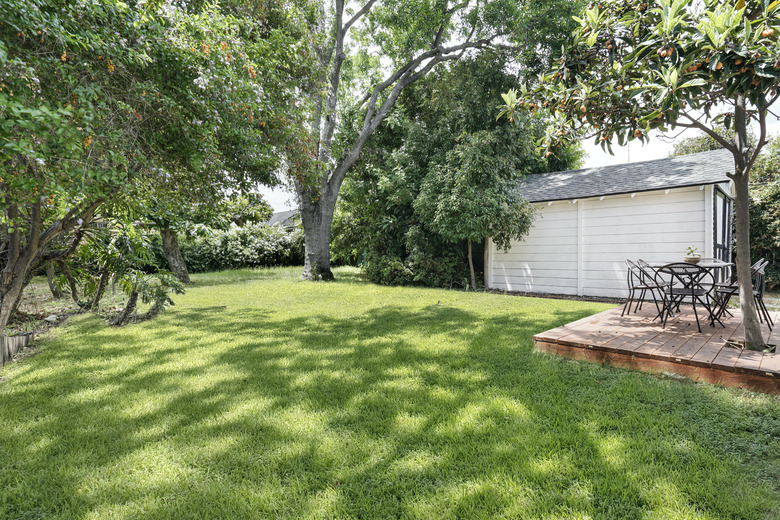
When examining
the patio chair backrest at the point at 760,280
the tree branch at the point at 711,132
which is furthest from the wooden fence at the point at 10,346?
the patio chair backrest at the point at 760,280

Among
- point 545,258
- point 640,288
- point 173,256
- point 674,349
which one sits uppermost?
point 173,256

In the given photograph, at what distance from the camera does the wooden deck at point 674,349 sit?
120 inches

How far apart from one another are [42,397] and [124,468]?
68.6 inches

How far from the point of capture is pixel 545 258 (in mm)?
9797

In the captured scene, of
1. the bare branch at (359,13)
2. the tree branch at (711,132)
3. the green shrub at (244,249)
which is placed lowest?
the green shrub at (244,249)

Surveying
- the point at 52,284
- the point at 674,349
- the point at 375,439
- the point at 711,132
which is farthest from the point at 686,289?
the point at 52,284

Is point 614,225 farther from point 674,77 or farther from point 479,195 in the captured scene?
point 674,77

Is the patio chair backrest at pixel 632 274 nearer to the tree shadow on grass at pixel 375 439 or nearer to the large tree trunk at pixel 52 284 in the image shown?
the tree shadow on grass at pixel 375 439

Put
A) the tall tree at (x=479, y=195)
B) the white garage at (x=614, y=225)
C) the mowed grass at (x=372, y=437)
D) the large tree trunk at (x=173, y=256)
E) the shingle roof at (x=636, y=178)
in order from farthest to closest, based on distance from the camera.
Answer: the large tree trunk at (x=173, y=256), the tall tree at (x=479, y=195), the shingle roof at (x=636, y=178), the white garage at (x=614, y=225), the mowed grass at (x=372, y=437)

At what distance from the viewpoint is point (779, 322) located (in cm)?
480

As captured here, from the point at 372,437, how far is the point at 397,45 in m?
14.2

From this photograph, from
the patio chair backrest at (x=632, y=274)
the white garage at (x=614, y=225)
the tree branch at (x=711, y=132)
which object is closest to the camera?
the tree branch at (x=711, y=132)

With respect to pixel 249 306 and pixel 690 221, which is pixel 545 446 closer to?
pixel 249 306

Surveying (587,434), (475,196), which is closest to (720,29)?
(587,434)
